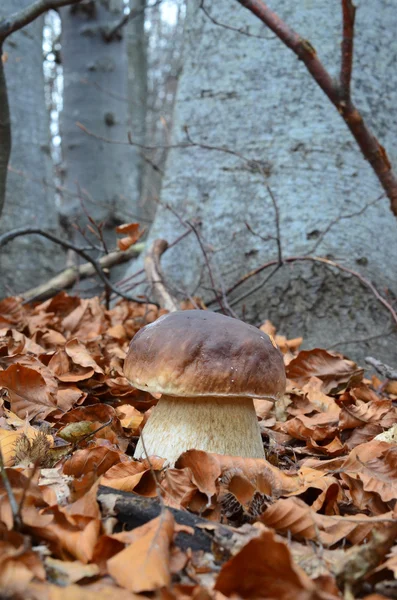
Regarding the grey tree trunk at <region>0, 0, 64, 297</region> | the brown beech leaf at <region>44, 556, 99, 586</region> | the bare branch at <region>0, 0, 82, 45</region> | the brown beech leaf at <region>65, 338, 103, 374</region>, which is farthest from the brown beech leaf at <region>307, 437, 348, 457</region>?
the grey tree trunk at <region>0, 0, 64, 297</region>

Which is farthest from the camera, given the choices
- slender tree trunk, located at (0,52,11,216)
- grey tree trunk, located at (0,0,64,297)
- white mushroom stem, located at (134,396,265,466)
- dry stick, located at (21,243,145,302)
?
grey tree trunk, located at (0,0,64,297)

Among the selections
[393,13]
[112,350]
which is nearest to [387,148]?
[393,13]

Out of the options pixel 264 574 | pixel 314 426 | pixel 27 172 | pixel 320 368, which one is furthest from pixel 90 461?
pixel 27 172

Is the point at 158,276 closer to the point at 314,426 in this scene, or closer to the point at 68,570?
the point at 314,426

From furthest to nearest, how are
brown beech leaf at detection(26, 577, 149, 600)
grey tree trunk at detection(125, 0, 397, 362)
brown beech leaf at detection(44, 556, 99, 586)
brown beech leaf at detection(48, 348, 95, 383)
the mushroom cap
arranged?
grey tree trunk at detection(125, 0, 397, 362)
brown beech leaf at detection(48, 348, 95, 383)
the mushroom cap
brown beech leaf at detection(44, 556, 99, 586)
brown beech leaf at detection(26, 577, 149, 600)

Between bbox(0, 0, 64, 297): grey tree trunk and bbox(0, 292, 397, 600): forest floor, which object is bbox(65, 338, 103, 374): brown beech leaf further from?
bbox(0, 0, 64, 297): grey tree trunk

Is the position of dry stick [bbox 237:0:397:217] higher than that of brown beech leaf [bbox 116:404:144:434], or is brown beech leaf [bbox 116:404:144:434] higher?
dry stick [bbox 237:0:397:217]
